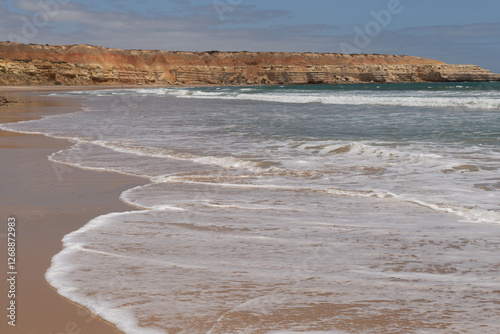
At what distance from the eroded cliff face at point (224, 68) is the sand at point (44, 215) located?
8962 cm

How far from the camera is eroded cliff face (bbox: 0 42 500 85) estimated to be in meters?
109

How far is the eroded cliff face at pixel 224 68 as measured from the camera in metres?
109

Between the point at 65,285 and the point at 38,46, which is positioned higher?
the point at 38,46

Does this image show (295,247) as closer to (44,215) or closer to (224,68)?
(44,215)

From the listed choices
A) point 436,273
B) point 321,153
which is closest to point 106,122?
point 321,153

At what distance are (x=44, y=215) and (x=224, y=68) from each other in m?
130

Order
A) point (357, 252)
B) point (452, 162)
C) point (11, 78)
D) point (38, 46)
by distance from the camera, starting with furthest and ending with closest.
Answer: point (38, 46) < point (11, 78) < point (452, 162) < point (357, 252)

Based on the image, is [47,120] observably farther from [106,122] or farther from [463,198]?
[463,198]

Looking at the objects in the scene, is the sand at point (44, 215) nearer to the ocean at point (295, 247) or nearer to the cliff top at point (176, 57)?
the ocean at point (295, 247)

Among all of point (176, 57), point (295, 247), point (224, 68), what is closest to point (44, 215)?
point (295, 247)

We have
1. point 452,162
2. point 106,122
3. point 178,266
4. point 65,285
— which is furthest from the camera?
point 106,122

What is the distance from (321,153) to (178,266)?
6.24 meters

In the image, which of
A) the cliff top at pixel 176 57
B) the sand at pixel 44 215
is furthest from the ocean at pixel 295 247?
the cliff top at pixel 176 57

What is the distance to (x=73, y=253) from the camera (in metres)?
3.95
